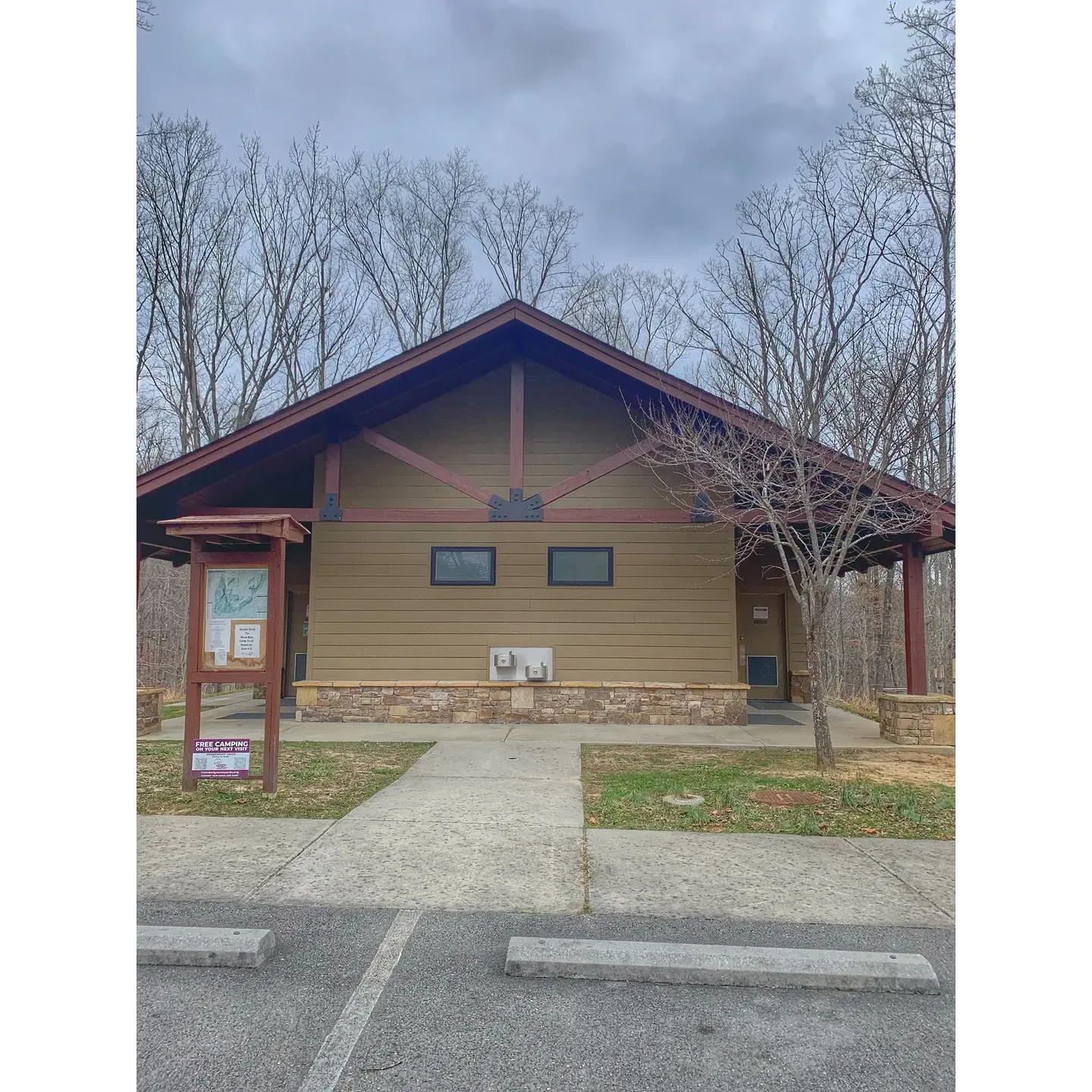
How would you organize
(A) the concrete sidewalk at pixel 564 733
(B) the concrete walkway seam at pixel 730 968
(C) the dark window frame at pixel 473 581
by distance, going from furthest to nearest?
1. (C) the dark window frame at pixel 473 581
2. (A) the concrete sidewalk at pixel 564 733
3. (B) the concrete walkway seam at pixel 730 968

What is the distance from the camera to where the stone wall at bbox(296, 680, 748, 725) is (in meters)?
10.5

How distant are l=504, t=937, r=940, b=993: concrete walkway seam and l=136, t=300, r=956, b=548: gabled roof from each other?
6.59m

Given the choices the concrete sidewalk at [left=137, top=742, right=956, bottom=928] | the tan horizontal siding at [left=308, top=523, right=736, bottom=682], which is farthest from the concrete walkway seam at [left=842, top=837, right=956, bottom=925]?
the tan horizontal siding at [left=308, top=523, right=736, bottom=682]

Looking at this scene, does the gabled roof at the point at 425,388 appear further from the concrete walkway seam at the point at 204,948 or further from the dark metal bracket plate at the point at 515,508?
the concrete walkway seam at the point at 204,948

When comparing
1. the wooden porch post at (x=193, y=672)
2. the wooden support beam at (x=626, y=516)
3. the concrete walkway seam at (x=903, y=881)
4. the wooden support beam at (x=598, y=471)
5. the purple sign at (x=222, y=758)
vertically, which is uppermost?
the wooden support beam at (x=598, y=471)

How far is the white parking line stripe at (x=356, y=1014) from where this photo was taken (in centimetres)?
227

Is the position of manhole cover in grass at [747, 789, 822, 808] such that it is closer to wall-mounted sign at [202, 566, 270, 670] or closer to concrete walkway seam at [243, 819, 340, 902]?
concrete walkway seam at [243, 819, 340, 902]

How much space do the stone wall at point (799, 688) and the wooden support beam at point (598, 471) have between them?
630 cm

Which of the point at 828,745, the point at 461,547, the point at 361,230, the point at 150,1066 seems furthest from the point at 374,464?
the point at 361,230

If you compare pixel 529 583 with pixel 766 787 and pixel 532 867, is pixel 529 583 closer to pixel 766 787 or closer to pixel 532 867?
pixel 766 787

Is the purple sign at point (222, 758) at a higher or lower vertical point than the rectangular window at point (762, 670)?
higher

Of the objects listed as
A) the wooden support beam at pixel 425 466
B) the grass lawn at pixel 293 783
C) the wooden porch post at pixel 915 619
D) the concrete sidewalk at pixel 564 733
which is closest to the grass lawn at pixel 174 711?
the concrete sidewalk at pixel 564 733

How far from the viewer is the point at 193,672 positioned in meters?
6.16

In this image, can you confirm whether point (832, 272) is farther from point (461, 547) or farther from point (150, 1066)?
point (150, 1066)
